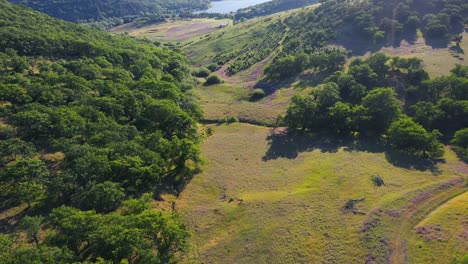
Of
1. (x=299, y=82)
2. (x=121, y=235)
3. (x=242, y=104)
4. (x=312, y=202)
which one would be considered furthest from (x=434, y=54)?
Answer: (x=121, y=235)

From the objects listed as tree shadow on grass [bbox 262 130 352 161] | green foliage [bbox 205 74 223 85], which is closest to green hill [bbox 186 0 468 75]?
green foliage [bbox 205 74 223 85]

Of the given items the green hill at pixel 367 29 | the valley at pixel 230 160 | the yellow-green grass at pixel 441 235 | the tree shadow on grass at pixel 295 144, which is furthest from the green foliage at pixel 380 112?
the green hill at pixel 367 29

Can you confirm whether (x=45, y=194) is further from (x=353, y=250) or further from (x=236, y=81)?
(x=236, y=81)

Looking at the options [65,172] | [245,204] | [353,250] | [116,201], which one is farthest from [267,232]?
[65,172]

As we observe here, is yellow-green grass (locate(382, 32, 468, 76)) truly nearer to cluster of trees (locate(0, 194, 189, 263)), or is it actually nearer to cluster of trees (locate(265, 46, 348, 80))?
cluster of trees (locate(265, 46, 348, 80))

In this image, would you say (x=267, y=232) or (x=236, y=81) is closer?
(x=267, y=232)

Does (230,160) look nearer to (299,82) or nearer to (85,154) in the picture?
(85,154)
